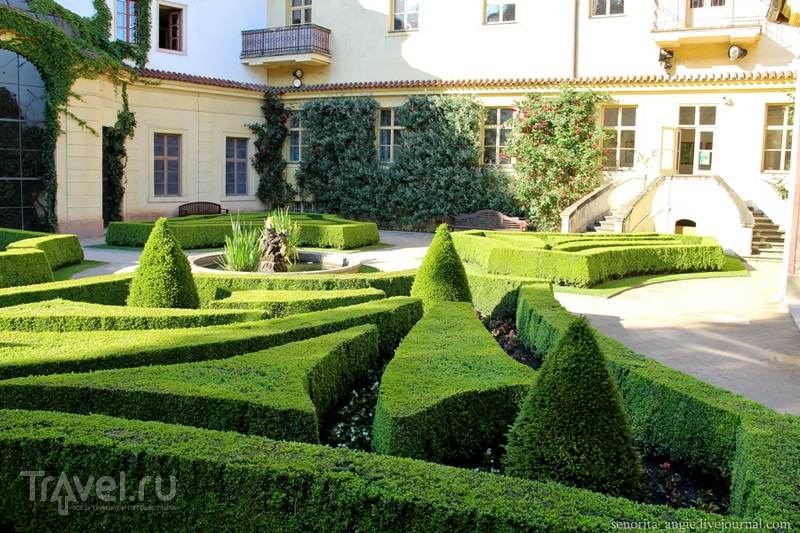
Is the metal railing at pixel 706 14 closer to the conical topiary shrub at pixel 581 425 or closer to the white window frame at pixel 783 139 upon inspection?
the white window frame at pixel 783 139

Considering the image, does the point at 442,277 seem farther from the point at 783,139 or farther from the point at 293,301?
the point at 783,139

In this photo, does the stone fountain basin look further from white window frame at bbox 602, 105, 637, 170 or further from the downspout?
the downspout

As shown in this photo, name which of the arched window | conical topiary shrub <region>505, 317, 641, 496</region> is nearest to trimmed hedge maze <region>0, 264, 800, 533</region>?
conical topiary shrub <region>505, 317, 641, 496</region>

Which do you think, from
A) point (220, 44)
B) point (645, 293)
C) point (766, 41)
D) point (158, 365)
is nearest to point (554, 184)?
point (766, 41)

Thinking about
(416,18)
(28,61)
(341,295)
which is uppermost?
(416,18)

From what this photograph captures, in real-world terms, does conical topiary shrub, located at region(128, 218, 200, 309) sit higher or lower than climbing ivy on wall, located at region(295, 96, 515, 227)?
lower

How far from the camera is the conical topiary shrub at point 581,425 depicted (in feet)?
13.8

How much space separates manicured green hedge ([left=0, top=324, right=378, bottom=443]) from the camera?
4.91 meters

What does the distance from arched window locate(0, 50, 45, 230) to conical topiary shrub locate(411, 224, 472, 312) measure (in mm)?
13946

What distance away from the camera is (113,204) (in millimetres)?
22219

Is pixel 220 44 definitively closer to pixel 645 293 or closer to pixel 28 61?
pixel 28 61

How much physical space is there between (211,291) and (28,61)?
12.6 meters

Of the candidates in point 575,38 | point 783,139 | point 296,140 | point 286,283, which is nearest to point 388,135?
point 296,140

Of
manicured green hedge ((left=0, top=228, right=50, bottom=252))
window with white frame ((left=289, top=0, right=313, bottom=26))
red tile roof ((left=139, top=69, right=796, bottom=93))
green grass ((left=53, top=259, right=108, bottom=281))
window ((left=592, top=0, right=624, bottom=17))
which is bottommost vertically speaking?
green grass ((left=53, top=259, right=108, bottom=281))
